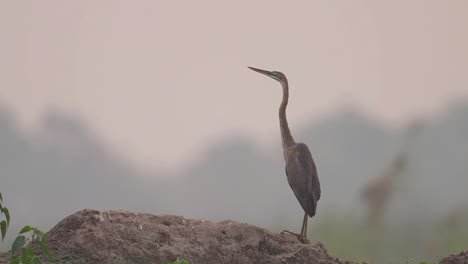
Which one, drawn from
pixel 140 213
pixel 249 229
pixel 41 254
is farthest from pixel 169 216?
pixel 41 254

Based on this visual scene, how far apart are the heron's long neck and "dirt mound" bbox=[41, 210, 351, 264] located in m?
1.90

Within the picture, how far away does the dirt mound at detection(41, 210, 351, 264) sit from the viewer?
8695 millimetres

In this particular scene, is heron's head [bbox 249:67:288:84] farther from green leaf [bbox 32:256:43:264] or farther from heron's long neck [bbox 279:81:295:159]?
green leaf [bbox 32:256:43:264]

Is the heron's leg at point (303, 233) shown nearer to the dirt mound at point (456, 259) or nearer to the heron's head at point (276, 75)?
the dirt mound at point (456, 259)

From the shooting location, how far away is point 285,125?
1177 centimetres

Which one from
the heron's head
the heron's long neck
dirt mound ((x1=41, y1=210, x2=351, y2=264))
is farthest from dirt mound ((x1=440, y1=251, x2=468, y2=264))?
the heron's head

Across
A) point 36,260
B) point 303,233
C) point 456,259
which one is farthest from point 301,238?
point 36,260

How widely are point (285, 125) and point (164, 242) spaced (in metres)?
3.33

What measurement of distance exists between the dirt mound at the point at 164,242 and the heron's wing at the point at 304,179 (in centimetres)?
90

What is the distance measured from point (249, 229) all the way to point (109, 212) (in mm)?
1647

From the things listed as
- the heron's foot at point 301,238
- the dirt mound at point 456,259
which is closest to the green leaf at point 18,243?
the heron's foot at point 301,238

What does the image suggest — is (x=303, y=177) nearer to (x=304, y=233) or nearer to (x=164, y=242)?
(x=304, y=233)

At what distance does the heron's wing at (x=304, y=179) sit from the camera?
1080cm

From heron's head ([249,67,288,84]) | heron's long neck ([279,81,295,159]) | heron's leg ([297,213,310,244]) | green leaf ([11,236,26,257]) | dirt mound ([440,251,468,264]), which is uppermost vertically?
heron's head ([249,67,288,84])
